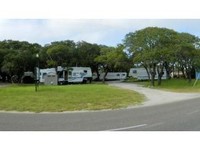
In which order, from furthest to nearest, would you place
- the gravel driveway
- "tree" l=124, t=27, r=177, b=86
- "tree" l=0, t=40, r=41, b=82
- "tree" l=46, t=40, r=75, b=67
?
"tree" l=0, t=40, r=41, b=82 < "tree" l=46, t=40, r=75, b=67 < "tree" l=124, t=27, r=177, b=86 < the gravel driveway

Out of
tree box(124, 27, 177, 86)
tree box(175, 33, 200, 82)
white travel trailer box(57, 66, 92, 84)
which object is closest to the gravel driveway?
tree box(124, 27, 177, 86)

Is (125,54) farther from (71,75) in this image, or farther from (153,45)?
(71,75)

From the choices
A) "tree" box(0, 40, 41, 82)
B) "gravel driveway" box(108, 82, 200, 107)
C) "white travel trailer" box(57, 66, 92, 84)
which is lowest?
"gravel driveway" box(108, 82, 200, 107)

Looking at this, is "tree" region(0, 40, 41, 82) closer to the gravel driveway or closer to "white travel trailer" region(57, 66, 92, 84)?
"white travel trailer" region(57, 66, 92, 84)

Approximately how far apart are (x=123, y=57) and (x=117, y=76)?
23904 millimetres

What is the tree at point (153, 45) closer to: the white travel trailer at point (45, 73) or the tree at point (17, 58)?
the white travel trailer at point (45, 73)

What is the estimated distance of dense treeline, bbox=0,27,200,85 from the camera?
1677 inches

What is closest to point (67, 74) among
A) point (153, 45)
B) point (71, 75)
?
point (71, 75)

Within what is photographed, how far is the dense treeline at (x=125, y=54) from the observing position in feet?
140

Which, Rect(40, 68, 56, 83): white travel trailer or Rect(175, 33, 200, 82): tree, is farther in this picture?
Rect(40, 68, 56, 83): white travel trailer

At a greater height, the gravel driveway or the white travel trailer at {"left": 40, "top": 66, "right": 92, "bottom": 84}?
the white travel trailer at {"left": 40, "top": 66, "right": 92, "bottom": 84}

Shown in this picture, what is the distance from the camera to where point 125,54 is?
2032 inches

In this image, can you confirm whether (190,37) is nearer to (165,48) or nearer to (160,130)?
(165,48)

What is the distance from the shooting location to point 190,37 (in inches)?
1921
